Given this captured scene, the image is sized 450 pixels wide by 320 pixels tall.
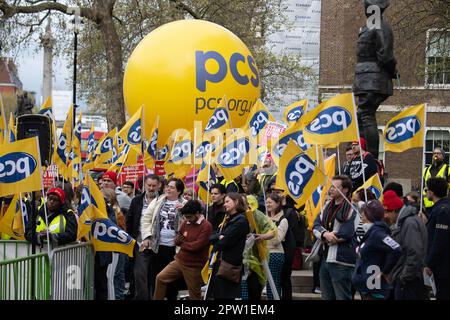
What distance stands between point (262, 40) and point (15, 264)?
3051 cm

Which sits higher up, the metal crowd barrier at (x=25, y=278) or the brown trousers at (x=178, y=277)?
the metal crowd barrier at (x=25, y=278)

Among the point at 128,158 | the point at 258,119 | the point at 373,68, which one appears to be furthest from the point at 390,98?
the point at 373,68

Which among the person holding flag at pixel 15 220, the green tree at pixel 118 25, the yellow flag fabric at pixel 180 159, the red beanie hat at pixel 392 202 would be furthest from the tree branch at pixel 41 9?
the red beanie hat at pixel 392 202

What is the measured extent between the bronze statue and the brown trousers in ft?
15.0

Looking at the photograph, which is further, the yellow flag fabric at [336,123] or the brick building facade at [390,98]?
the brick building facade at [390,98]

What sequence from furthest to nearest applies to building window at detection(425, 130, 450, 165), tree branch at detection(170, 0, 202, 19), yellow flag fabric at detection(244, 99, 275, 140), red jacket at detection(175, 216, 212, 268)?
building window at detection(425, 130, 450, 165) < tree branch at detection(170, 0, 202, 19) < yellow flag fabric at detection(244, 99, 275, 140) < red jacket at detection(175, 216, 212, 268)

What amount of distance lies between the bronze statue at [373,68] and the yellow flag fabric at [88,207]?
5.54 meters

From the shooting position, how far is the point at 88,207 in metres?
10.9

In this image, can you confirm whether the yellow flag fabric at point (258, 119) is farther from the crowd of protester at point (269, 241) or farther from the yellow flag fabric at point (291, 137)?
the crowd of protester at point (269, 241)

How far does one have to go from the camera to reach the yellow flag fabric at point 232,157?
46.8ft

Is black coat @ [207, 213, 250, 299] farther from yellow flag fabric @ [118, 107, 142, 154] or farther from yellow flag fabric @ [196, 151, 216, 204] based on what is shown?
yellow flag fabric @ [118, 107, 142, 154]

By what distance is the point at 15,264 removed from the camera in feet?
30.9

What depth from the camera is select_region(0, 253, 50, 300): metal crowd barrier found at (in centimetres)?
926

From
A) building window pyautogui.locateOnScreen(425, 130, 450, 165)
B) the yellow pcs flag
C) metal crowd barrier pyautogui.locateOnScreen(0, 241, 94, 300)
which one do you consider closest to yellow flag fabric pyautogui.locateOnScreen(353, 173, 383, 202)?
the yellow pcs flag
